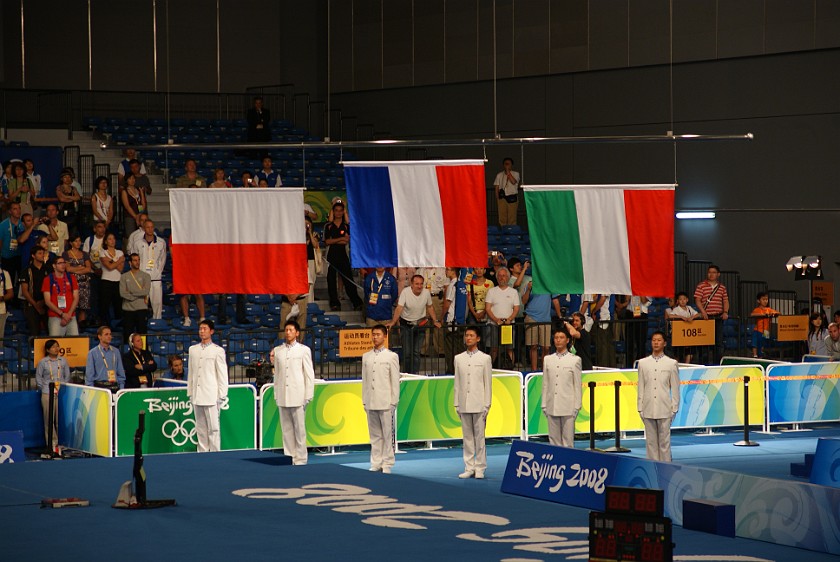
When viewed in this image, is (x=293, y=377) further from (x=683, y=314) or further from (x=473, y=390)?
(x=683, y=314)

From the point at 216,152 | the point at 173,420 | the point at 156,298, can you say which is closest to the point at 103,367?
the point at 173,420

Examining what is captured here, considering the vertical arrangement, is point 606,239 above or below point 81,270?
above

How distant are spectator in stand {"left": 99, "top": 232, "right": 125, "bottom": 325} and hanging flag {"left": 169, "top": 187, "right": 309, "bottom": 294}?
582cm

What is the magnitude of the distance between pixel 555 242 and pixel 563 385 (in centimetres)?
203

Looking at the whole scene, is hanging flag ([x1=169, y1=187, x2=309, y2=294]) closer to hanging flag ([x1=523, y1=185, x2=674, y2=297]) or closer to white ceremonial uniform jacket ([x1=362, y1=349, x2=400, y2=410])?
white ceremonial uniform jacket ([x1=362, y1=349, x2=400, y2=410])

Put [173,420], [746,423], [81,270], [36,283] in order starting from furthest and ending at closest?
1. [81,270]
2. [36,283]
3. [746,423]
4. [173,420]

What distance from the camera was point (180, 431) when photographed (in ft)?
63.0

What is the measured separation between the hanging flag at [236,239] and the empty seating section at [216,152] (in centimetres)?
1228

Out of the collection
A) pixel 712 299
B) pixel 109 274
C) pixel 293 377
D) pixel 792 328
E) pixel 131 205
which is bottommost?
pixel 293 377

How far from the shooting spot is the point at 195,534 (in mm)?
12102

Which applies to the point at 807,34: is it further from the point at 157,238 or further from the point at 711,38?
the point at 157,238

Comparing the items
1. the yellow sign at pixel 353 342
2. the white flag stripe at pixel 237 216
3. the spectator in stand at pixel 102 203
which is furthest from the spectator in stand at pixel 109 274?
the white flag stripe at pixel 237 216

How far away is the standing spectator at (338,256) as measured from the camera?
25.7 m

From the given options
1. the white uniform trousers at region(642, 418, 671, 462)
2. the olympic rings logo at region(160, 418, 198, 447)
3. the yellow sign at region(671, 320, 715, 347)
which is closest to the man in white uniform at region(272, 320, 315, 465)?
the olympic rings logo at region(160, 418, 198, 447)
